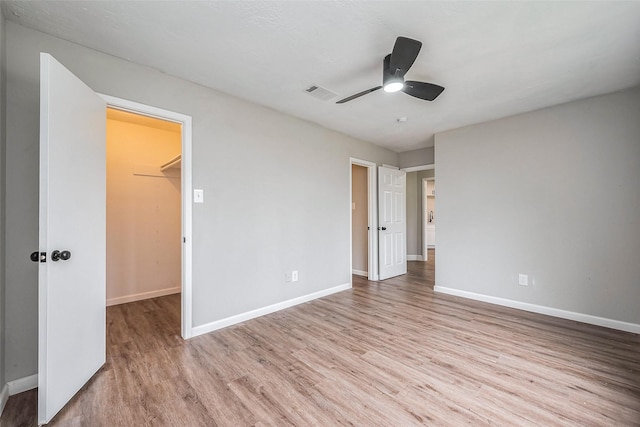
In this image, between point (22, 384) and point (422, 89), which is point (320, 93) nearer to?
point (422, 89)

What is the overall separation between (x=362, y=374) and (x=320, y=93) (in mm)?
2647

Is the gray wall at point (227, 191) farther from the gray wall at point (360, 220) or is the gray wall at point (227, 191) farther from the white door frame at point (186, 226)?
the gray wall at point (360, 220)

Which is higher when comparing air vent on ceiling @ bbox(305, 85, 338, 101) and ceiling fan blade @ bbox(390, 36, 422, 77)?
air vent on ceiling @ bbox(305, 85, 338, 101)

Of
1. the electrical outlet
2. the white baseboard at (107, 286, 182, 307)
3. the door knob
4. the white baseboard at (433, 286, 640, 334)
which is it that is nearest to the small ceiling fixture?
the door knob

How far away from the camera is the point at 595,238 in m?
2.92

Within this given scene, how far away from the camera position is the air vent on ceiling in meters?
2.71

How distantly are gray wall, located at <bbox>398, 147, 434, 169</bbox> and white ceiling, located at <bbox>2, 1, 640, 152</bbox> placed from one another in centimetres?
195

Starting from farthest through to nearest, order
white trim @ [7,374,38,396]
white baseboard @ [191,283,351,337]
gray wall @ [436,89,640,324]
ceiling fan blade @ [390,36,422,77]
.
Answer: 1. gray wall @ [436,89,640,324]
2. white baseboard @ [191,283,351,337]
3. white trim @ [7,374,38,396]
4. ceiling fan blade @ [390,36,422,77]

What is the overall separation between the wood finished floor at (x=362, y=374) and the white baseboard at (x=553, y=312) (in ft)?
0.39

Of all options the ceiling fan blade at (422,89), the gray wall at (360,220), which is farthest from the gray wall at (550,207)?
the ceiling fan blade at (422,89)

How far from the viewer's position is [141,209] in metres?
3.86

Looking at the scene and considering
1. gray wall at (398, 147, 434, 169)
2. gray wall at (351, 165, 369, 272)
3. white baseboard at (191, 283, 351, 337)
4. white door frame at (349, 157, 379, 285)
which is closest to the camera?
white baseboard at (191, 283, 351, 337)

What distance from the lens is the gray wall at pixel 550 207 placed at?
2773 millimetres

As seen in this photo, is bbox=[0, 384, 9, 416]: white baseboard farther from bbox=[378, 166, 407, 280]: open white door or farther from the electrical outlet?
the electrical outlet
